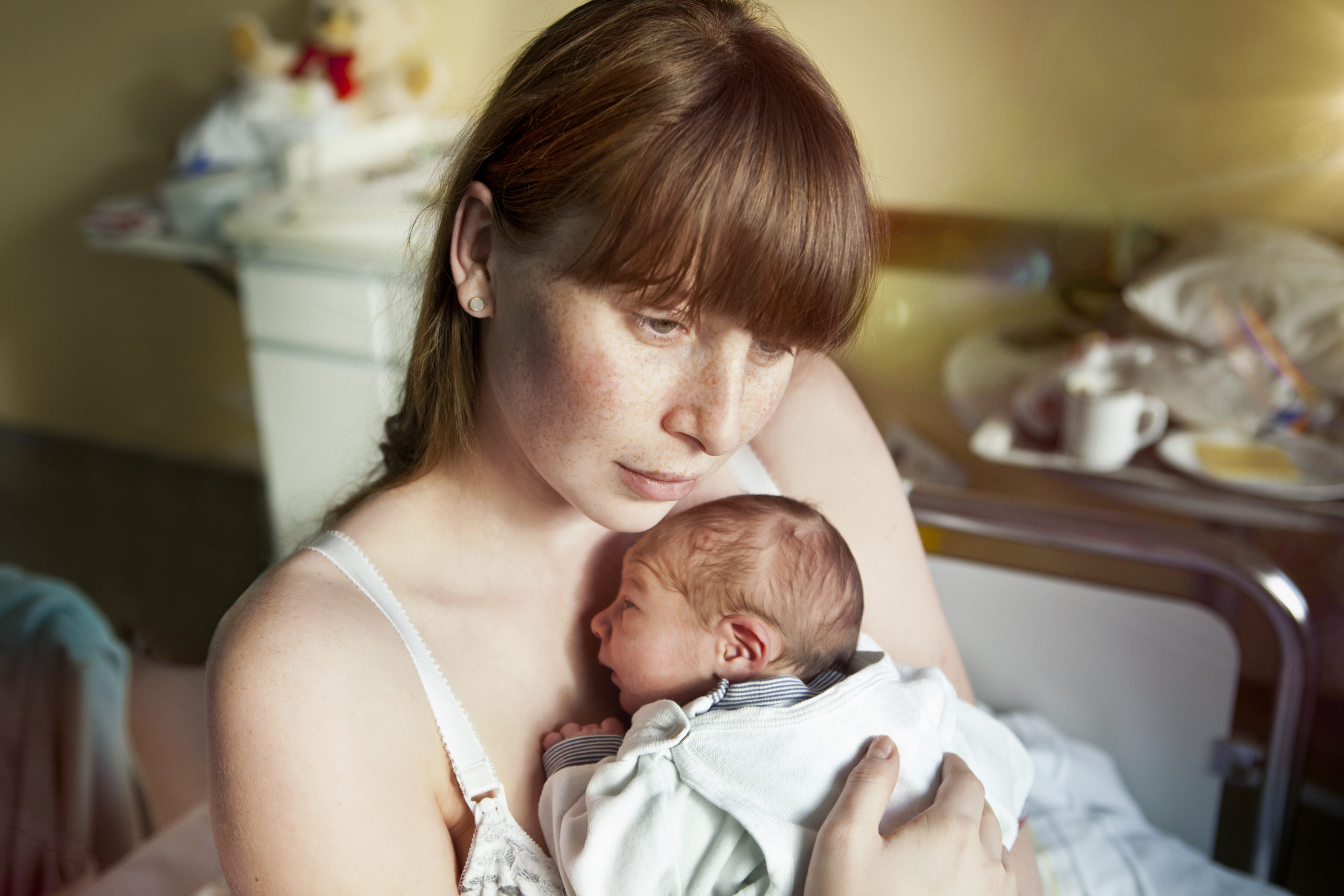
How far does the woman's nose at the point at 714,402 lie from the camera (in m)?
0.52

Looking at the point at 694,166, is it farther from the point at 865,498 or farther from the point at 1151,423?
the point at 1151,423

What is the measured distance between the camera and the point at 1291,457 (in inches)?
45.8

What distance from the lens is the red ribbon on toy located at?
79.5 inches

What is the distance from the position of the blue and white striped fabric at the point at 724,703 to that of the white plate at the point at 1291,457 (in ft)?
2.43

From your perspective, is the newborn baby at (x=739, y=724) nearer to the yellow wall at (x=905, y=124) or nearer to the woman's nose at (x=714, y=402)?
the woman's nose at (x=714, y=402)

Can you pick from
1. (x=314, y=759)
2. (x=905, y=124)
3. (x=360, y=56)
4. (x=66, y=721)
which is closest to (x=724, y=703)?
(x=314, y=759)

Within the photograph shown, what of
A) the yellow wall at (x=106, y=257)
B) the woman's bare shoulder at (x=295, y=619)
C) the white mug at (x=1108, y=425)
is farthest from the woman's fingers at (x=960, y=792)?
the yellow wall at (x=106, y=257)

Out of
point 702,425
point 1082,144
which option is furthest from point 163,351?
point 702,425

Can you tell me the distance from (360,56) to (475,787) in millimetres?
1839

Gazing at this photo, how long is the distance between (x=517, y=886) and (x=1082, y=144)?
5.22 feet

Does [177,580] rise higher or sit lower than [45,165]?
lower

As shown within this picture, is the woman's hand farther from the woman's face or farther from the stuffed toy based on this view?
the stuffed toy

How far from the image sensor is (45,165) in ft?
7.34

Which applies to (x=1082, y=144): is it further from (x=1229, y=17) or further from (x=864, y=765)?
(x=864, y=765)
